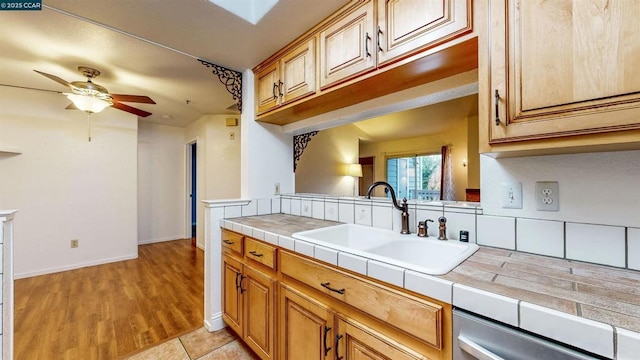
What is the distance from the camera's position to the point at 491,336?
0.64 m

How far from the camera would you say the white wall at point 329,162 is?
7.72ft

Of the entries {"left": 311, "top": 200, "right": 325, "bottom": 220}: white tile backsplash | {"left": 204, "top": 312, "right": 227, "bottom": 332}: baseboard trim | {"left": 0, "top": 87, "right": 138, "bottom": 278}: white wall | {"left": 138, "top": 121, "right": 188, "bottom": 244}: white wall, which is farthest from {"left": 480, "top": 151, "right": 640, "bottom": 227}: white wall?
{"left": 138, "top": 121, "right": 188, "bottom": 244}: white wall

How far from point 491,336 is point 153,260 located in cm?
416

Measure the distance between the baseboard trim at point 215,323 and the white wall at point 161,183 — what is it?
3372mm

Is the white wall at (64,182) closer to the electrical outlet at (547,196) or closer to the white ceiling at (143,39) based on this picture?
the white ceiling at (143,39)

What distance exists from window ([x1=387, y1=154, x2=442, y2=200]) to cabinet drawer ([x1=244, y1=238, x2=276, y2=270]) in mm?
886

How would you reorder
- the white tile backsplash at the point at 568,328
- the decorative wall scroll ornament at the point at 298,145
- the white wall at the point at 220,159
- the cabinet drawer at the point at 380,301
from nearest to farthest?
the white tile backsplash at the point at 568,328, the cabinet drawer at the point at 380,301, the decorative wall scroll ornament at the point at 298,145, the white wall at the point at 220,159

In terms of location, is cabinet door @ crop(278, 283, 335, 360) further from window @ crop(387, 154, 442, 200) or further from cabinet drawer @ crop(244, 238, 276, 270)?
window @ crop(387, 154, 442, 200)

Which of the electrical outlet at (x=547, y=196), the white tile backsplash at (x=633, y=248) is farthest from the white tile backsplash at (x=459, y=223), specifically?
the white tile backsplash at (x=633, y=248)

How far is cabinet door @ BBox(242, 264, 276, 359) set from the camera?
4.45 ft

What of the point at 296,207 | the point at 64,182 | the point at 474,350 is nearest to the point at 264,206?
the point at 296,207

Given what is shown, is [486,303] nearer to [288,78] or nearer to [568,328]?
[568,328]

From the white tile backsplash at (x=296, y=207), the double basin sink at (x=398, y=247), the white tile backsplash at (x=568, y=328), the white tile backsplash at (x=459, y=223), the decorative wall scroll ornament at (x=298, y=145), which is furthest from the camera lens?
the decorative wall scroll ornament at (x=298, y=145)

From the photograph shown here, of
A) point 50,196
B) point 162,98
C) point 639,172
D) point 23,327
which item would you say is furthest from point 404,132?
point 50,196
